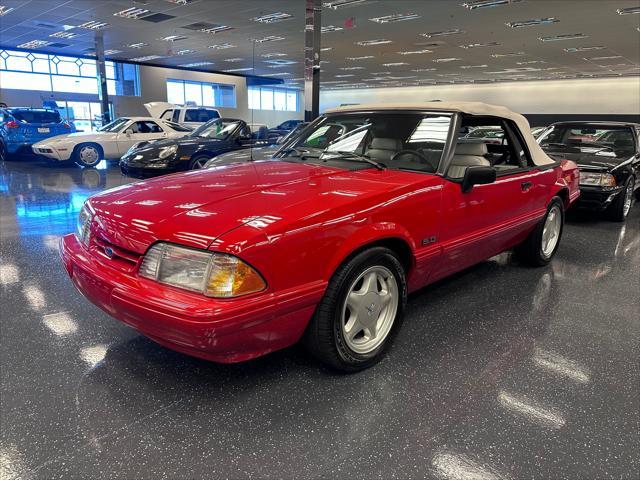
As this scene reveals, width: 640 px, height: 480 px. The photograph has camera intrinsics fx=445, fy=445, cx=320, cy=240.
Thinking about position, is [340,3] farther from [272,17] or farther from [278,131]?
[278,131]

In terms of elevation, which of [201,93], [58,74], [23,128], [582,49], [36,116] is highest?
[582,49]

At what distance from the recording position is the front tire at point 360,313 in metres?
2.11

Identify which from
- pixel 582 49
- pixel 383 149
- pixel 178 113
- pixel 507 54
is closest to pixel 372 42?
pixel 507 54

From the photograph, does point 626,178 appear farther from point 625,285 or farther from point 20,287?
point 20,287

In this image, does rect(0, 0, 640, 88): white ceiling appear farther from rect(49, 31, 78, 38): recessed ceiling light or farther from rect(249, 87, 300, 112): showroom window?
rect(249, 87, 300, 112): showroom window

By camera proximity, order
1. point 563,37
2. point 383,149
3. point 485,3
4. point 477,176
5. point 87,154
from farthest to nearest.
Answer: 1. point 563,37
2. point 87,154
3. point 485,3
4. point 383,149
5. point 477,176

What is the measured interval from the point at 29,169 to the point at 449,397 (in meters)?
12.1

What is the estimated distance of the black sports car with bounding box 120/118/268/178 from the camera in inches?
323

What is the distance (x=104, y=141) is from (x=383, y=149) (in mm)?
10663

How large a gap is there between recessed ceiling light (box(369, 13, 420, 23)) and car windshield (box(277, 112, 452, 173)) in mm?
10184

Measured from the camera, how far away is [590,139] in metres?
6.81

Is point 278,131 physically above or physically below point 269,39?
below

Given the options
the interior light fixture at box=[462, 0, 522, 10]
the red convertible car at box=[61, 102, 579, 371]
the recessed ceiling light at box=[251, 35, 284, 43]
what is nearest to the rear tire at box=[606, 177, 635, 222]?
the red convertible car at box=[61, 102, 579, 371]

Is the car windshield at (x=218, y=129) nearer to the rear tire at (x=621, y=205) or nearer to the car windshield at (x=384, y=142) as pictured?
the car windshield at (x=384, y=142)
